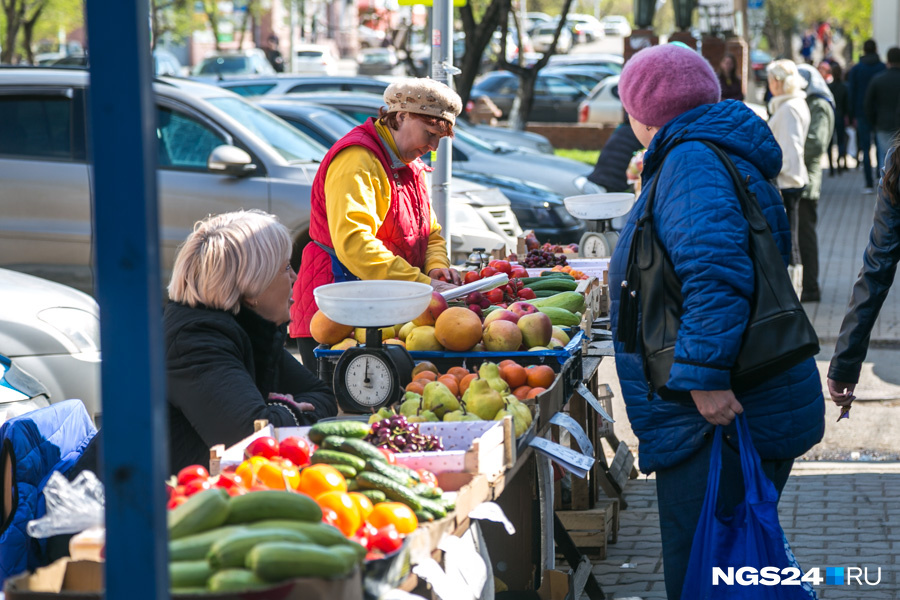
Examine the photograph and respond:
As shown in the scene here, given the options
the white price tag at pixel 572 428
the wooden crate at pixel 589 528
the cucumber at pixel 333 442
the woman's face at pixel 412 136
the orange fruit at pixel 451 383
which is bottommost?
the wooden crate at pixel 589 528

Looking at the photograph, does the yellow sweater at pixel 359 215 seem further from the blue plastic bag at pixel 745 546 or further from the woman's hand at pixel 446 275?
the blue plastic bag at pixel 745 546

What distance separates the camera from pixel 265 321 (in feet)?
11.8

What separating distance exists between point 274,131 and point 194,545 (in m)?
7.38

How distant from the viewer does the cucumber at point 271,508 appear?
7.20 feet

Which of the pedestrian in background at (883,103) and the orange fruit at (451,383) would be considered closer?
the orange fruit at (451,383)

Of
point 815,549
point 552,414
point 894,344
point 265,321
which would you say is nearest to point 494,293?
point 552,414

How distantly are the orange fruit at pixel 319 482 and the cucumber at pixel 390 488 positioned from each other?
3.5 inches

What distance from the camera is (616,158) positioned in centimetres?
891

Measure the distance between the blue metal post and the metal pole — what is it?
466 cm

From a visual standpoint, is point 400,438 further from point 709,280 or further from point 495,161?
point 495,161

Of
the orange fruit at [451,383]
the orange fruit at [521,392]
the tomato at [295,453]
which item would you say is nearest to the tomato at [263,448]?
the tomato at [295,453]

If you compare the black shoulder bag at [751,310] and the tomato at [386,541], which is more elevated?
the black shoulder bag at [751,310]

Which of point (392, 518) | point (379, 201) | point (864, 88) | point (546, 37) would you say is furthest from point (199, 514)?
point (546, 37)

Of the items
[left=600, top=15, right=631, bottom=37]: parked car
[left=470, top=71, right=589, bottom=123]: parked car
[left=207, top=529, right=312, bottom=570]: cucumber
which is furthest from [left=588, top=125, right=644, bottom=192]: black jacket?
[left=600, top=15, right=631, bottom=37]: parked car
